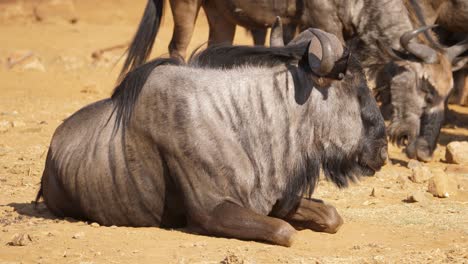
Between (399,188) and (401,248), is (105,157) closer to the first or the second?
(401,248)

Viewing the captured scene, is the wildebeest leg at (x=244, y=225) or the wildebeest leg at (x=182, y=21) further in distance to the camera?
the wildebeest leg at (x=182, y=21)

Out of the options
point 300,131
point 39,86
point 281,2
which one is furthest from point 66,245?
point 39,86

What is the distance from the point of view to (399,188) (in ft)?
26.2

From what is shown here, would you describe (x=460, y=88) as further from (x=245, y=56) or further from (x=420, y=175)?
(x=245, y=56)

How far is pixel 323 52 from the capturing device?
5.81 metres

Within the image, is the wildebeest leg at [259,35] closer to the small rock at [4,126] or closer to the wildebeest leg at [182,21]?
the wildebeest leg at [182,21]

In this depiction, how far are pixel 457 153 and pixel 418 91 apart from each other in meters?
1.27

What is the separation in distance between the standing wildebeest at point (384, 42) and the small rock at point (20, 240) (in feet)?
15.9

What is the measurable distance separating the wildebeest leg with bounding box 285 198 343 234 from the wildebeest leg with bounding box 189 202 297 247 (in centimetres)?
48

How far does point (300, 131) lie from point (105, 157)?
117 centimetres

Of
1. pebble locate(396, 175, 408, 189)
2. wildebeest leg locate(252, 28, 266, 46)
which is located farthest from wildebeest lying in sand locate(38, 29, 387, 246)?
wildebeest leg locate(252, 28, 266, 46)

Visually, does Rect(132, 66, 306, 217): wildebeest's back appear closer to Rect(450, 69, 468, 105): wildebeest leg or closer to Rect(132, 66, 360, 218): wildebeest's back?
→ Rect(132, 66, 360, 218): wildebeest's back

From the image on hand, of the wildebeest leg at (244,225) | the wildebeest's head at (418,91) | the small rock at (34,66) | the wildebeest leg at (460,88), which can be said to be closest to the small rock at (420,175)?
the wildebeest's head at (418,91)

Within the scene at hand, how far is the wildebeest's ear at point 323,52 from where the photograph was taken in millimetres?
5824
